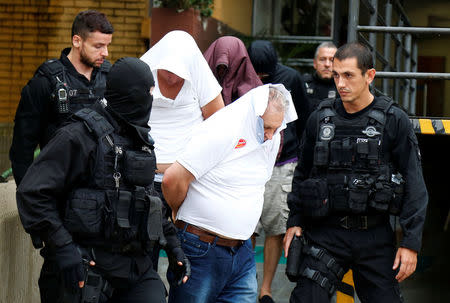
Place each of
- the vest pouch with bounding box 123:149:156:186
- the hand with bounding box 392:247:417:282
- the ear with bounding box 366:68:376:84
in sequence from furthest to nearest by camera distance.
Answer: the ear with bounding box 366:68:376:84 → the hand with bounding box 392:247:417:282 → the vest pouch with bounding box 123:149:156:186

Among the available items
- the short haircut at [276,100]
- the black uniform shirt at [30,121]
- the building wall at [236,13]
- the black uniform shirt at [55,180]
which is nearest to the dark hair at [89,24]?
the black uniform shirt at [30,121]

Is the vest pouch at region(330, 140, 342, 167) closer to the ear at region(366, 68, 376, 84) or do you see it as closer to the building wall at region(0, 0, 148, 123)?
the ear at region(366, 68, 376, 84)

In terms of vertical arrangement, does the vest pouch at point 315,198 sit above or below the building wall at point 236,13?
below

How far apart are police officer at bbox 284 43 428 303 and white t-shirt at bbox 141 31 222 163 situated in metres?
0.87

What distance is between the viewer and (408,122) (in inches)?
184

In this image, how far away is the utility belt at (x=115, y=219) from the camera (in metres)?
3.58

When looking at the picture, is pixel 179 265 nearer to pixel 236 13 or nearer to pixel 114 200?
pixel 114 200


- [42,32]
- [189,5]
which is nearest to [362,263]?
[189,5]

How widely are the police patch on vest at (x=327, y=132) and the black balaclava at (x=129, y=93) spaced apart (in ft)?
4.46

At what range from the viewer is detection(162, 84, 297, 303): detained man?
4.18 metres

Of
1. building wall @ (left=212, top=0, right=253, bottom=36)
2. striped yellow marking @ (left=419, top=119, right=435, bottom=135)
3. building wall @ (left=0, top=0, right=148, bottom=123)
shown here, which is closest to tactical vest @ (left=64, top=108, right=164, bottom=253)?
striped yellow marking @ (left=419, top=119, right=435, bottom=135)

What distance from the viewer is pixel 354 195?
4625 mm

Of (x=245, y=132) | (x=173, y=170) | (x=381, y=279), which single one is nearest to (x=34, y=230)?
(x=173, y=170)

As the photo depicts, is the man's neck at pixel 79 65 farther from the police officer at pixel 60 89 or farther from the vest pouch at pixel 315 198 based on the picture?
the vest pouch at pixel 315 198
